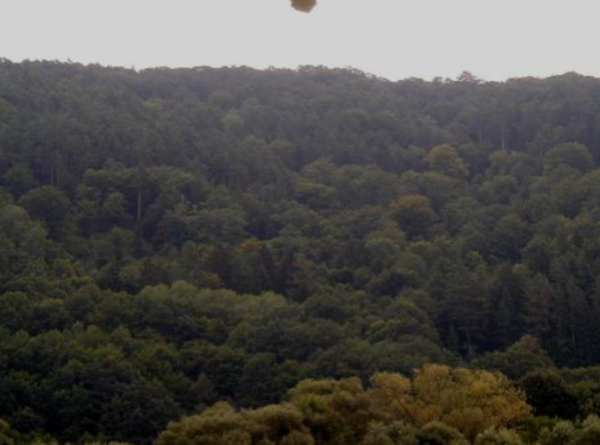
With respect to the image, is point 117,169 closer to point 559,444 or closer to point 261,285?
point 261,285

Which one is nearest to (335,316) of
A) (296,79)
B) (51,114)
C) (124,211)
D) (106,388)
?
(106,388)

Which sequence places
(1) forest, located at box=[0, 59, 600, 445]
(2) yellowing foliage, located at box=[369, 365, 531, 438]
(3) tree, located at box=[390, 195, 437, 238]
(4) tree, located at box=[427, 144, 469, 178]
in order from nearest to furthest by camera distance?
(2) yellowing foliage, located at box=[369, 365, 531, 438] < (1) forest, located at box=[0, 59, 600, 445] < (3) tree, located at box=[390, 195, 437, 238] < (4) tree, located at box=[427, 144, 469, 178]

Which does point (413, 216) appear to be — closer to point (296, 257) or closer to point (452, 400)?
point (296, 257)

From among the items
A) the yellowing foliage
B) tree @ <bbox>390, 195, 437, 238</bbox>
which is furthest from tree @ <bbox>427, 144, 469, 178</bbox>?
the yellowing foliage

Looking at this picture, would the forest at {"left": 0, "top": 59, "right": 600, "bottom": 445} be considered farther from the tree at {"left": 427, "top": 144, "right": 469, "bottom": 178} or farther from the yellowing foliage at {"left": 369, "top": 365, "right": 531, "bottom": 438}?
the tree at {"left": 427, "top": 144, "right": 469, "bottom": 178}

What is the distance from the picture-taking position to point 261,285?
240 feet

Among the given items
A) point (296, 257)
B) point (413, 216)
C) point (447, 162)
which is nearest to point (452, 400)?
point (296, 257)

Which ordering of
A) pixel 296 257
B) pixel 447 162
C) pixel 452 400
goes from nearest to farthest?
pixel 452 400, pixel 296 257, pixel 447 162

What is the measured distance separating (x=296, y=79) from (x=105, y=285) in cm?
6030

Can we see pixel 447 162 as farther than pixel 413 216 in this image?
Yes

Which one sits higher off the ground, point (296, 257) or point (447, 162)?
point (447, 162)

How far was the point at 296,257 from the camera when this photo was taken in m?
75.6

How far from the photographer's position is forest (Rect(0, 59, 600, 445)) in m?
41.7

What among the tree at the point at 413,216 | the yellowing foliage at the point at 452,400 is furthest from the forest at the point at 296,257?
the tree at the point at 413,216
